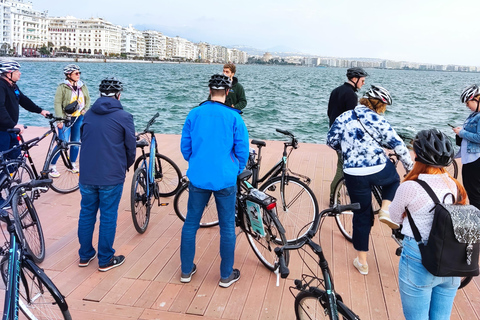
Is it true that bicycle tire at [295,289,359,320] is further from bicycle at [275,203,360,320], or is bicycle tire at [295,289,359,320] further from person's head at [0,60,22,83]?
person's head at [0,60,22,83]

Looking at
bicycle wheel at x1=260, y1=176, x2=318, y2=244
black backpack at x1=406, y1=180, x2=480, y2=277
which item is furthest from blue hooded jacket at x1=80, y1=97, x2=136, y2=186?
black backpack at x1=406, y1=180, x2=480, y2=277

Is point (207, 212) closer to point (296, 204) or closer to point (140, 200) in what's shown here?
point (140, 200)

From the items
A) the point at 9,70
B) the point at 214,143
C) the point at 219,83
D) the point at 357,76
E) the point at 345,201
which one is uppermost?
the point at 357,76

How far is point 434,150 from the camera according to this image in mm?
2463

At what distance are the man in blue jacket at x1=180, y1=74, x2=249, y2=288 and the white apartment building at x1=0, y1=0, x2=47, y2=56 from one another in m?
156

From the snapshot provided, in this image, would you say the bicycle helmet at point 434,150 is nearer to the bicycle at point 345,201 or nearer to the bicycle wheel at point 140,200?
the bicycle at point 345,201

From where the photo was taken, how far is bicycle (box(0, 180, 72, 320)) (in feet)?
9.13

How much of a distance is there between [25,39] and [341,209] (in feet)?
597

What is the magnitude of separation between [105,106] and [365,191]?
264cm

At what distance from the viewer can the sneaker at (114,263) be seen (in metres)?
4.19

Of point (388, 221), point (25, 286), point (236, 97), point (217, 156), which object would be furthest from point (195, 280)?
point (236, 97)

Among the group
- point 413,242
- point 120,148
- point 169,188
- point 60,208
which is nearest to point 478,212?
point 413,242

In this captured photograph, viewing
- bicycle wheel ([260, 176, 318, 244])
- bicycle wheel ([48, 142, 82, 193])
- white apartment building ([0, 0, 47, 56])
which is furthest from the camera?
white apartment building ([0, 0, 47, 56])

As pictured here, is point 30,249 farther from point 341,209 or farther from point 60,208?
point 341,209
